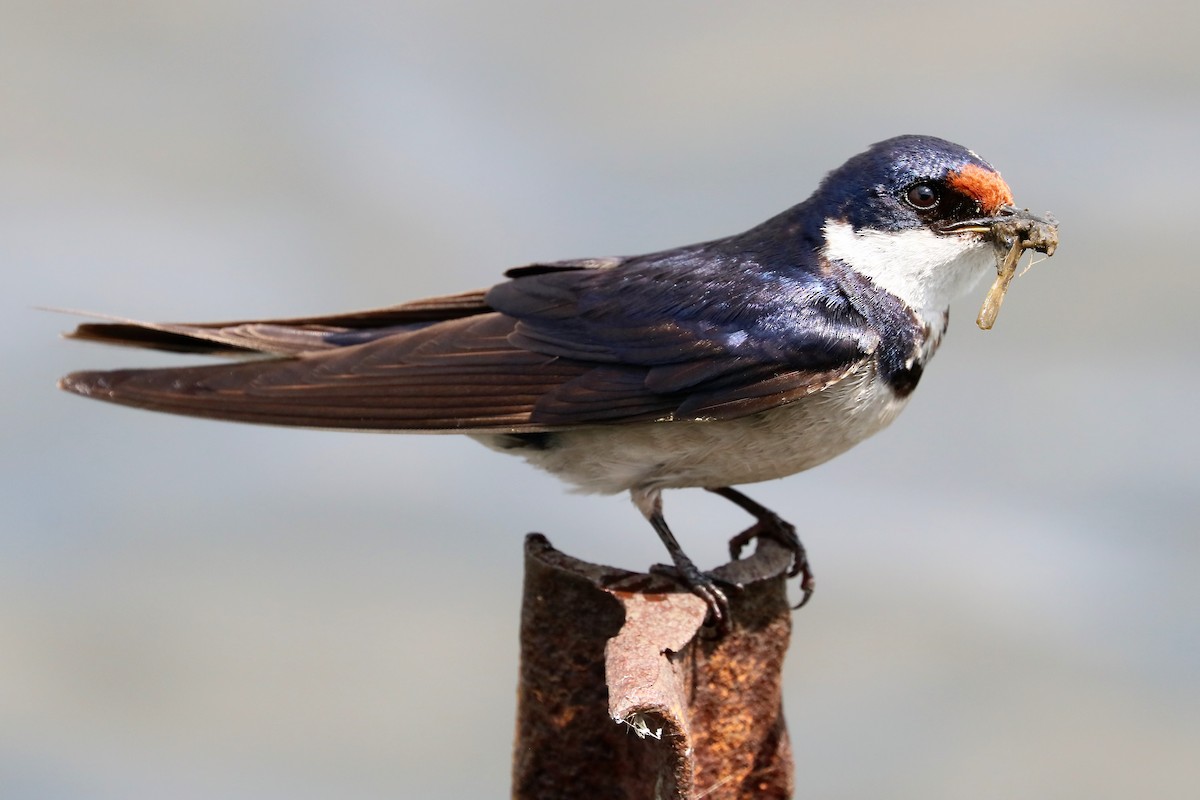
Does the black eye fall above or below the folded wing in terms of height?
above

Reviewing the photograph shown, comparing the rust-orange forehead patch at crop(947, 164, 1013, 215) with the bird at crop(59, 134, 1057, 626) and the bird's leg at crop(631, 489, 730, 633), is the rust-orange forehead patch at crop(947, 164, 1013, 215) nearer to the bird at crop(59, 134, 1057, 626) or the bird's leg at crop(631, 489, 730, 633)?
the bird at crop(59, 134, 1057, 626)

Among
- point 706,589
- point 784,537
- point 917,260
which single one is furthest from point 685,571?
point 917,260

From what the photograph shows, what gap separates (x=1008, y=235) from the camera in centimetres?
223

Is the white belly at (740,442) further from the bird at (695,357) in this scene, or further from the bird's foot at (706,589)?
the bird's foot at (706,589)

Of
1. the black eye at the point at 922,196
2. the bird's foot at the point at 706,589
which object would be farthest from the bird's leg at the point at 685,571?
the black eye at the point at 922,196

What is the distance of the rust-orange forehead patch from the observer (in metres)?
2.23

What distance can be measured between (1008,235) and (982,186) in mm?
80

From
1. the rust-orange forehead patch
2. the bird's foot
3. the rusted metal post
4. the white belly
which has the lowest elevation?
the rusted metal post

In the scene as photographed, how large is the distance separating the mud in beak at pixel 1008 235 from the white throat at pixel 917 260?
0.02m

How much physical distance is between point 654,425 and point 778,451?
0.62 ft

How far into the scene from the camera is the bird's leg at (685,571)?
1910 millimetres

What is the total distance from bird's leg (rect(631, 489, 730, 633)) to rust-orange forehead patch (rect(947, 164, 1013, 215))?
2.08ft

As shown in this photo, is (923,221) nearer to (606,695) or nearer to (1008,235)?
(1008,235)

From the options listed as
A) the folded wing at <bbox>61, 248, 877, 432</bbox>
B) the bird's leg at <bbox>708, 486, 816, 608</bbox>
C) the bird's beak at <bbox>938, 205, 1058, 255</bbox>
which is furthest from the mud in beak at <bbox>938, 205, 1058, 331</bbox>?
the bird's leg at <bbox>708, 486, 816, 608</bbox>
